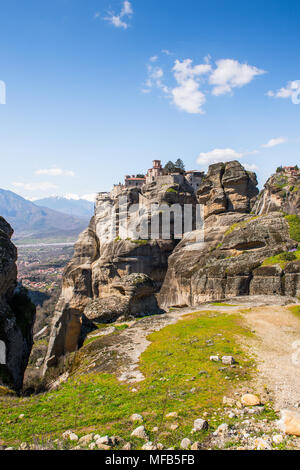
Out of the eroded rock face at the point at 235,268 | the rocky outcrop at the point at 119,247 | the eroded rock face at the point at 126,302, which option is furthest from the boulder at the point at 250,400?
the rocky outcrop at the point at 119,247

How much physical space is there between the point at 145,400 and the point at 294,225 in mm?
26686

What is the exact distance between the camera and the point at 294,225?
30.3 meters

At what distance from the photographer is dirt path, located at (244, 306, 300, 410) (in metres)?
8.59

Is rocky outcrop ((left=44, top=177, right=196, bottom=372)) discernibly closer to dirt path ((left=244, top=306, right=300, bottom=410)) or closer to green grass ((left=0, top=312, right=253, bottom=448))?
dirt path ((left=244, top=306, right=300, bottom=410))

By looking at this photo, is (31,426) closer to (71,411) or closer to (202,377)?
(71,411)

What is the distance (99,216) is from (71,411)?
52791 millimetres

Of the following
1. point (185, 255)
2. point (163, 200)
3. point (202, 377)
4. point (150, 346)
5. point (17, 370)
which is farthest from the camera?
point (163, 200)

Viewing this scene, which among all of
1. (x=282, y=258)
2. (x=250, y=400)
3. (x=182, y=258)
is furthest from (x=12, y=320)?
(x=182, y=258)

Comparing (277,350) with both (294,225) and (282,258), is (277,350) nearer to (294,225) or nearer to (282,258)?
(282,258)

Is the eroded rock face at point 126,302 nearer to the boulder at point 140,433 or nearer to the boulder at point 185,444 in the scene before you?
the boulder at point 140,433

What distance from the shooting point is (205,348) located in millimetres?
12922

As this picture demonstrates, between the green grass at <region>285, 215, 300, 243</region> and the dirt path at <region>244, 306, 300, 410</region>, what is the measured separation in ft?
38.3
